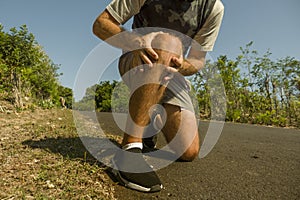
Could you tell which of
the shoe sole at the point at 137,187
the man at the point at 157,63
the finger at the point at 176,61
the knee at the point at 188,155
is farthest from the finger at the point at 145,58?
the knee at the point at 188,155

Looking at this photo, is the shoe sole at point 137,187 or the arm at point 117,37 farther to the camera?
the arm at point 117,37

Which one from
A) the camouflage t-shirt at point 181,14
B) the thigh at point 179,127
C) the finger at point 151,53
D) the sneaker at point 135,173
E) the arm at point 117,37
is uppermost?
the camouflage t-shirt at point 181,14

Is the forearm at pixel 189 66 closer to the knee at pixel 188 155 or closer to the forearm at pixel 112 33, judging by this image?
the forearm at pixel 112 33

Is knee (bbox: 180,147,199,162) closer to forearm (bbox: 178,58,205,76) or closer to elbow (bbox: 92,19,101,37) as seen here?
forearm (bbox: 178,58,205,76)

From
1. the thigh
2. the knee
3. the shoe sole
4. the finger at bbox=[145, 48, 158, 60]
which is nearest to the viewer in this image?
the shoe sole

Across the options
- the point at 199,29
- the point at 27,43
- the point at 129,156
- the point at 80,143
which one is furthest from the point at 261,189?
the point at 27,43

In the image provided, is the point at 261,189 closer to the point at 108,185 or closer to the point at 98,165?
the point at 108,185

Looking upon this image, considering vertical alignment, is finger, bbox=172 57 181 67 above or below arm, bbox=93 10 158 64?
below

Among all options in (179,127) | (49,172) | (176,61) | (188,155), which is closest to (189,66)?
(176,61)

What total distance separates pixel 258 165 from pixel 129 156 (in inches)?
40.5

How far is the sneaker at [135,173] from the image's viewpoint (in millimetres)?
1008

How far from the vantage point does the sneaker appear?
39.7 inches

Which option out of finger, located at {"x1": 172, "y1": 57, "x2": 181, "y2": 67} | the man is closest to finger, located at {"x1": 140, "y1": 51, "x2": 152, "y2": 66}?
the man

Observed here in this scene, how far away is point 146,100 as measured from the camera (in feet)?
3.89
